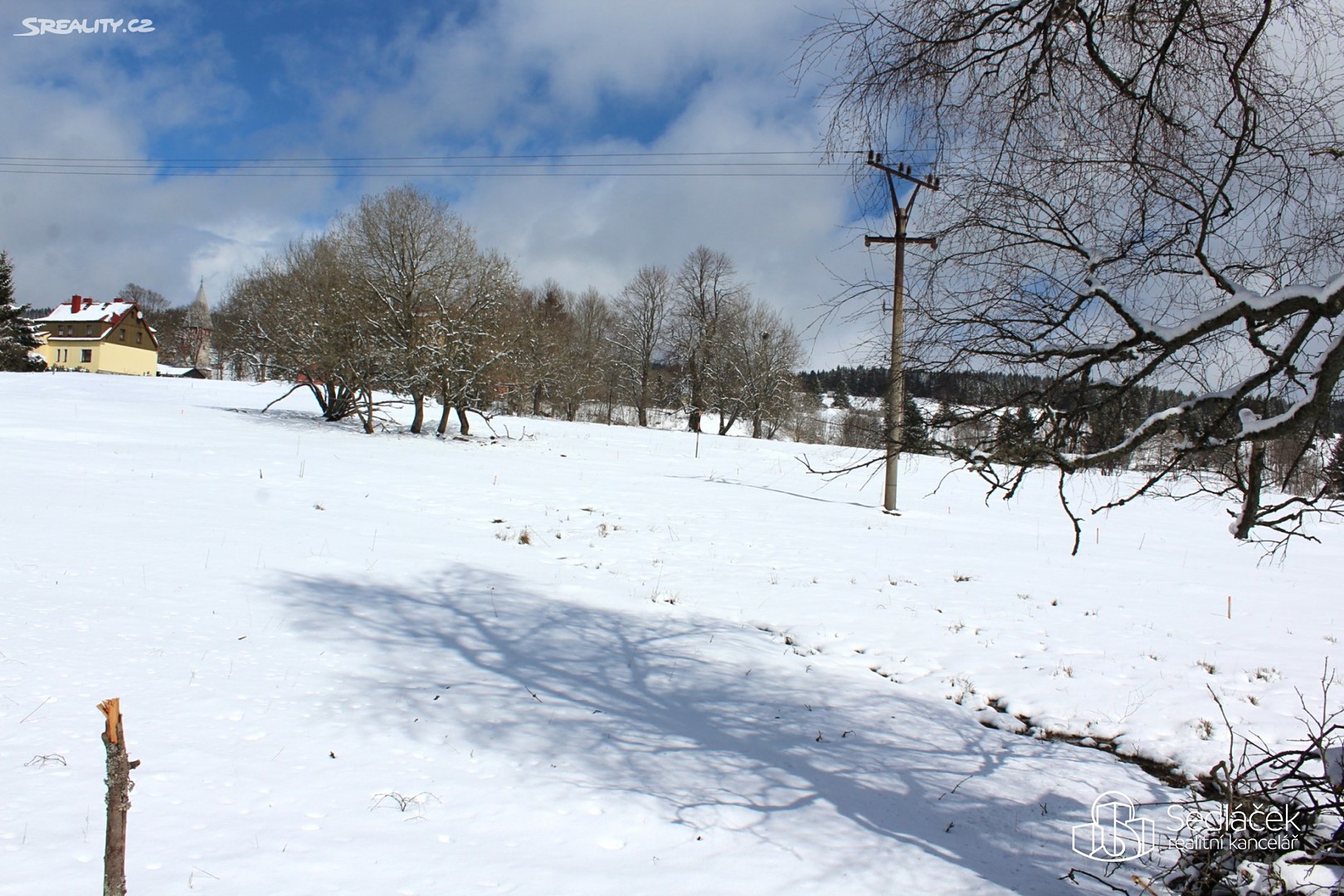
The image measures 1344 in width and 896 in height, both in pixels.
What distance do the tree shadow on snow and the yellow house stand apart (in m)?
68.0

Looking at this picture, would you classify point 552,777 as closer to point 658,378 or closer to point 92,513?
point 92,513

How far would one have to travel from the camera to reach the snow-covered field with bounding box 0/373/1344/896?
3660 mm

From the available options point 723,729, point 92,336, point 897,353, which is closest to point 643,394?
point 723,729

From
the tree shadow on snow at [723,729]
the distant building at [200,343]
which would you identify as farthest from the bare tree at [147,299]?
the tree shadow on snow at [723,729]

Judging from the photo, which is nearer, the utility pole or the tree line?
the utility pole

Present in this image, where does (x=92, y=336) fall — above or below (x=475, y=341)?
above

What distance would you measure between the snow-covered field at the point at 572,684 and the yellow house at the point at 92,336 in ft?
191

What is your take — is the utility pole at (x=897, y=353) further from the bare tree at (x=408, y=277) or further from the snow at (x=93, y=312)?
the snow at (x=93, y=312)

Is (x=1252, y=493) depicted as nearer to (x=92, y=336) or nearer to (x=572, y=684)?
(x=572, y=684)

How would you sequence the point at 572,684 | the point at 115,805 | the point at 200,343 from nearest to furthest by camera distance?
the point at 115,805 < the point at 572,684 < the point at 200,343

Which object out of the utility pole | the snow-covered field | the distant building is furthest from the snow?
the utility pole

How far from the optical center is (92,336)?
59.8m

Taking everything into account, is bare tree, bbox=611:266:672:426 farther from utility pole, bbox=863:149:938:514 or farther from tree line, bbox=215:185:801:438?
utility pole, bbox=863:149:938:514

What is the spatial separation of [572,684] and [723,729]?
135cm
